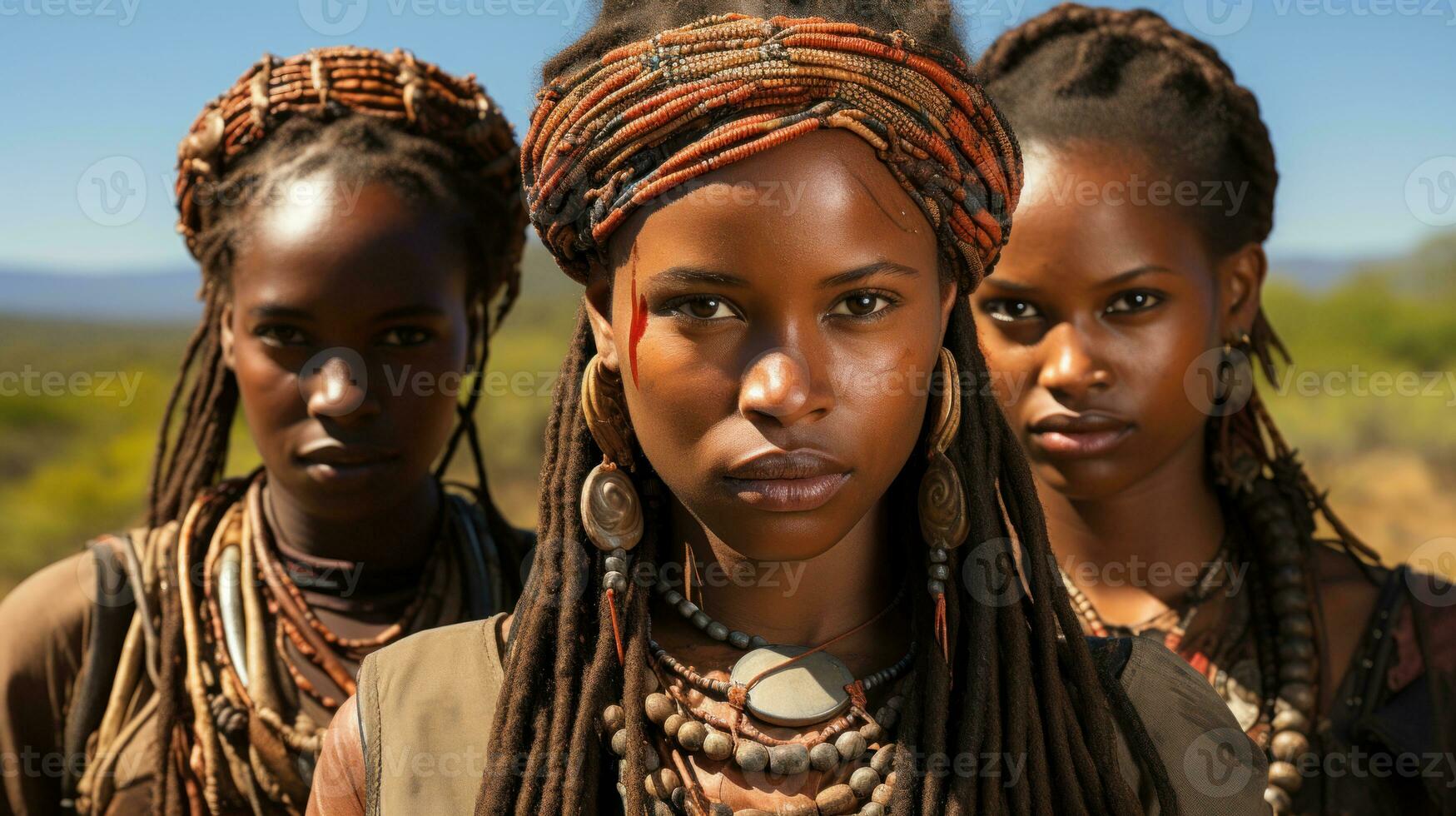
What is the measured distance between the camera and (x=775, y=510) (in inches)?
87.0

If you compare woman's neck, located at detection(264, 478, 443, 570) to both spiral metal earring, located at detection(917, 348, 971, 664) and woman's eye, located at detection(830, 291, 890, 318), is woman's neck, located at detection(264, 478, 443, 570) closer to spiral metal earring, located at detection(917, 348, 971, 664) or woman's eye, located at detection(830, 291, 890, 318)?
spiral metal earring, located at detection(917, 348, 971, 664)

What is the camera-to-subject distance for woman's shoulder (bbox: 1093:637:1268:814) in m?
2.45

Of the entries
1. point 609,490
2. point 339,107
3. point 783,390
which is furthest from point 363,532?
point 783,390

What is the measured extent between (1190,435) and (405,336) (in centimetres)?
206

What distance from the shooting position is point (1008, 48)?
163 inches

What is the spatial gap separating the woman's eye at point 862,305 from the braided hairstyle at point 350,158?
6.02ft

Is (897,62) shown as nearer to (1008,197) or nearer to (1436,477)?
(1008,197)

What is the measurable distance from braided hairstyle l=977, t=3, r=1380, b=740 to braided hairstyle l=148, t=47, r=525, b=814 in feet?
4.88

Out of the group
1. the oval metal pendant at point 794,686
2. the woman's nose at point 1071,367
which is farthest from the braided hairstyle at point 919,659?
the woman's nose at point 1071,367

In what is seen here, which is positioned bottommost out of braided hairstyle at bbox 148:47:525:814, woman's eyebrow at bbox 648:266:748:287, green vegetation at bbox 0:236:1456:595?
woman's eyebrow at bbox 648:266:748:287

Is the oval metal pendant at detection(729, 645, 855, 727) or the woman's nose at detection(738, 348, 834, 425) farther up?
the woman's nose at detection(738, 348, 834, 425)

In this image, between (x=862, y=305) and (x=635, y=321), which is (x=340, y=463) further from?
(x=862, y=305)

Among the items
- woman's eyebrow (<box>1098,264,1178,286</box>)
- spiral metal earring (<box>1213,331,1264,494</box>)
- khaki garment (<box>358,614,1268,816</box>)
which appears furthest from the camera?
spiral metal earring (<box>1213,331,1264,494</box>)

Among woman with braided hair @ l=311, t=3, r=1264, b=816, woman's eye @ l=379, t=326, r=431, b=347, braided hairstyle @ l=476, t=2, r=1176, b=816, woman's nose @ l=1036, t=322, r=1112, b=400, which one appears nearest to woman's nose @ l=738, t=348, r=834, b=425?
woman with braided hair @ l=311, t=3, r=1264, b=816
